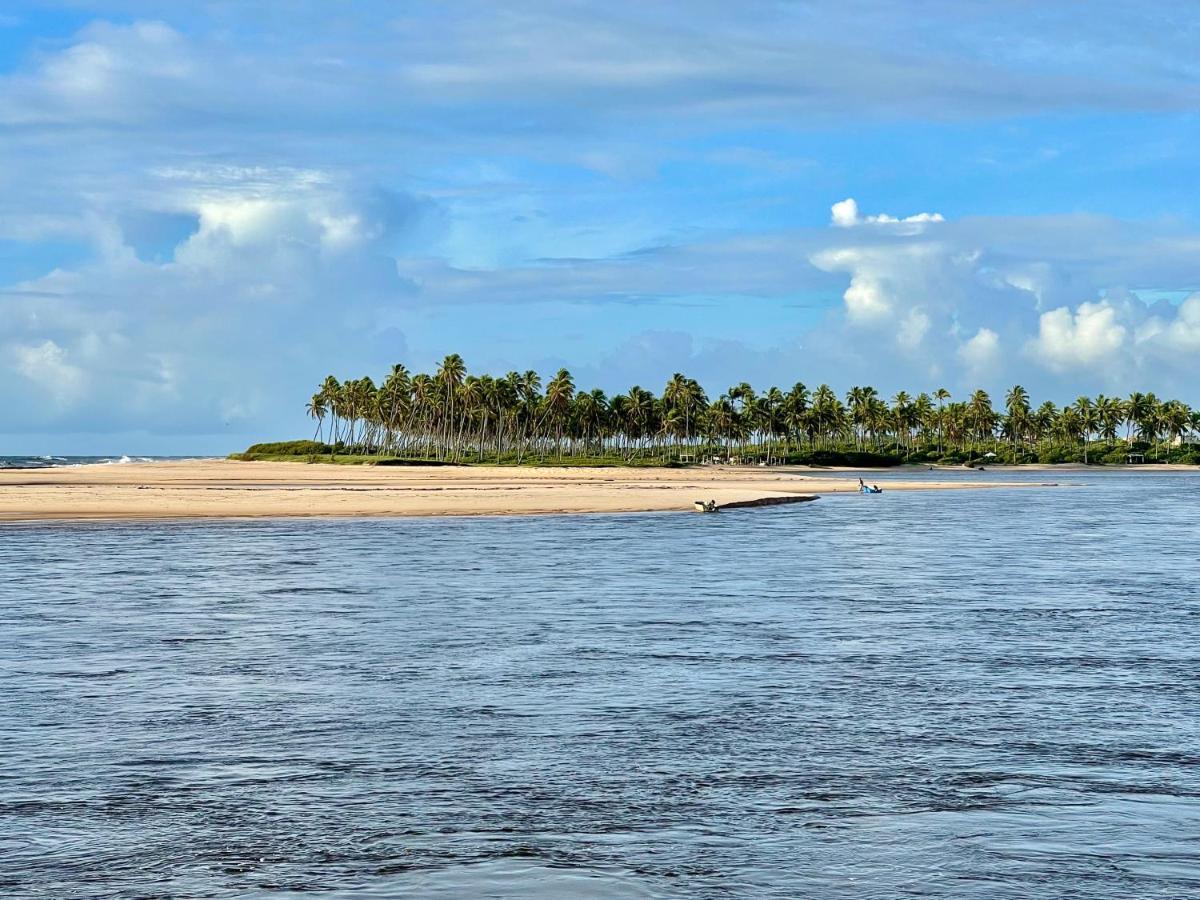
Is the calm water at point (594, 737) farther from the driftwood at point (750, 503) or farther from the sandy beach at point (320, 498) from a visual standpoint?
the driftwood at point (750, 503)

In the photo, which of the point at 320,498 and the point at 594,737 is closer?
the point at 594,737

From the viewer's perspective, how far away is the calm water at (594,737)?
11469mm

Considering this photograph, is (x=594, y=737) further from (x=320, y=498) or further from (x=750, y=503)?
(x=750, y=503)

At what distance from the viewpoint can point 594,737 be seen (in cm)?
1664

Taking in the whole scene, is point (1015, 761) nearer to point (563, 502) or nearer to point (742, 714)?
point (742, 714)

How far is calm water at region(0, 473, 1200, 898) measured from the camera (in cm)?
1147

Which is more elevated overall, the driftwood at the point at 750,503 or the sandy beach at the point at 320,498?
the sandy beach at the point at 320,498

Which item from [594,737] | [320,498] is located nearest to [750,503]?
[320,498]

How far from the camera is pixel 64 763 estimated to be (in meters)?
15.0

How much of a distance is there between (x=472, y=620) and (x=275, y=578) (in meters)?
11.1

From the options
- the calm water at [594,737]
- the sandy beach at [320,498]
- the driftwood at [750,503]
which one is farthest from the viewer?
the driftwood at [750,503]

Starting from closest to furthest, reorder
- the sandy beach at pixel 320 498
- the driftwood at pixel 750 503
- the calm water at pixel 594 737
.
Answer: the calm water at pixel 594 737 < the sandy beach at pixel 320 498 < the driftwood at pixel 750 503

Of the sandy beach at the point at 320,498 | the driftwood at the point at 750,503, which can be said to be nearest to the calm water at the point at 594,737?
the sandy beach at the point at 320,498

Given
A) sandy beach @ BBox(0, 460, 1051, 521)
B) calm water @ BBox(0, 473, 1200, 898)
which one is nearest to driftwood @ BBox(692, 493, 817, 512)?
sandy beach @ BBox(0, 460, 1051, 521)
